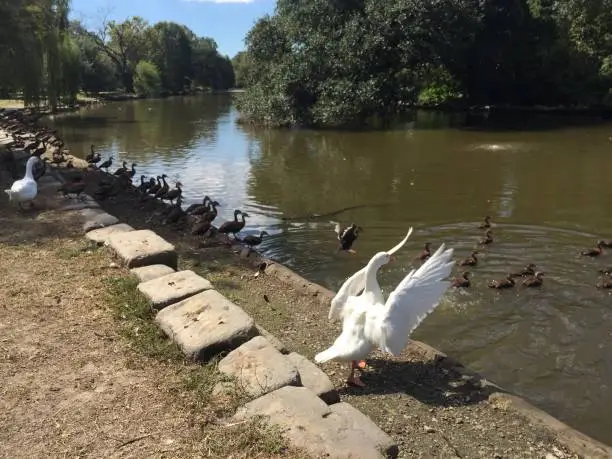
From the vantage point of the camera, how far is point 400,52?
92.9 ft

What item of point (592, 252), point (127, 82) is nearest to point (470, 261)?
point (592, 252)

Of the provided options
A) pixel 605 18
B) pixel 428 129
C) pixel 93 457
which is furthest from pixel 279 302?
pixel 605 18

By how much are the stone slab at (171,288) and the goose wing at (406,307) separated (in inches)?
71.8

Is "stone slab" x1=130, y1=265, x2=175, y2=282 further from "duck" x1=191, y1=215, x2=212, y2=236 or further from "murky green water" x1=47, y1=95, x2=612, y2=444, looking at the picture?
"duck" x1=191, y1=215, x2=212, y2=236

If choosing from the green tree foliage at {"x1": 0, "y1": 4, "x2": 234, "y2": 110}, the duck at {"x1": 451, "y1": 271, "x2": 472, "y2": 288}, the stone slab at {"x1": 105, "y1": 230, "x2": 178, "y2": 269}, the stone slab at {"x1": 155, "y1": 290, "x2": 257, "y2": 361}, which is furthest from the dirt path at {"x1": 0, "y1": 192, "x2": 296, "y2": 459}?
the green tree foliage at {"x1": 0, "y1": 4, "x2": 234, "y2": 110}

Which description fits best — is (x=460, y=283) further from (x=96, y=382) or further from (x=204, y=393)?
(x=96, y=382)

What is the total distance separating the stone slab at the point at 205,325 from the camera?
4668 millimetres

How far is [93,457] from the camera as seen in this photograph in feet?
11.3

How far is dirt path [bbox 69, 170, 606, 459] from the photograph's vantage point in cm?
446

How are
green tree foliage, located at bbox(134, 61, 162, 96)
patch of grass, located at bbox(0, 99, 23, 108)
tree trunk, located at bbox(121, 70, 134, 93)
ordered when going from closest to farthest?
patch of grass, located at bbox(0, 99, 23, 108)
green tree foliage, located at bbox(134, 61, 162, 96)
tree trunk, located at bbox(121, 70, 134, 93)

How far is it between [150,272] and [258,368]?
2589mm

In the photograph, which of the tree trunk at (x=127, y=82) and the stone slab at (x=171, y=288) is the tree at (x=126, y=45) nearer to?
the tree trunk at (x=127, y=82)

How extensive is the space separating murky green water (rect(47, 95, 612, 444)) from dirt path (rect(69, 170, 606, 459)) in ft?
2.82

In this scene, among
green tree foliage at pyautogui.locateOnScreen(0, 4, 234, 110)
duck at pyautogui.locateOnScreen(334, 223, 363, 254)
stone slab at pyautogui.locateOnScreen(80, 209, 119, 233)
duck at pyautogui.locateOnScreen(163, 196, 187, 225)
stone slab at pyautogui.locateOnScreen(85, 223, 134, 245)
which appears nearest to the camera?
stone slab at pyautogui.locateOnScreen(85, 223, 134, 245)
